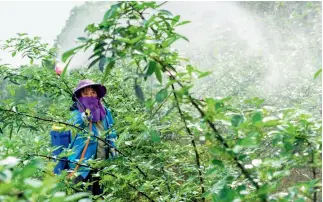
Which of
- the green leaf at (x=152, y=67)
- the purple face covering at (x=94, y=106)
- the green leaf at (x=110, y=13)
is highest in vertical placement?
the green leaf at (x=110, y=13)

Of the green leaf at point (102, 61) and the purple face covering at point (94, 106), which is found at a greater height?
the green leaf at point (102, 61)

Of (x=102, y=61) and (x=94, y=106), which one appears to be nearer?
(x=102, y=61)

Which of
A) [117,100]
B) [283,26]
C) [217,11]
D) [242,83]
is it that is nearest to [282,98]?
[242,83]

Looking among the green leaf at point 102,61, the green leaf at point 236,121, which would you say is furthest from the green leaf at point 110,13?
the green leaf at point 236,121

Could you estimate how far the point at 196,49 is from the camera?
870 centimetres

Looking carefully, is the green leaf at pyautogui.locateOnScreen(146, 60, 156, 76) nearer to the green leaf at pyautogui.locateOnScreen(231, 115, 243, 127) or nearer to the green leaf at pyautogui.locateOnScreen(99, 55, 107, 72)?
the green leaf at pyautogui.locateOnScreen(99, 55, 107, 72)

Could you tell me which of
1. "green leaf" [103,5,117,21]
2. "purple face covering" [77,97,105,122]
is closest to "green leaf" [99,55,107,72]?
"green leaf" [103,5,117,21]

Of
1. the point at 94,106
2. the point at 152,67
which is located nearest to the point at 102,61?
the point at 152,67

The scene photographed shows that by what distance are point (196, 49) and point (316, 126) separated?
757cm

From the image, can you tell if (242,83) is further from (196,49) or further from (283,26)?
(196,49)

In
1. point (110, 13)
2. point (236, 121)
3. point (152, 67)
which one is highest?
point (110, 13)

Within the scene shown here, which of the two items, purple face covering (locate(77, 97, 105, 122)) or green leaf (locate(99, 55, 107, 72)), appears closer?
green leaf (locate(99, 55, 107, 72))

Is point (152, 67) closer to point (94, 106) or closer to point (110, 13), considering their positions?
point (110, 13)

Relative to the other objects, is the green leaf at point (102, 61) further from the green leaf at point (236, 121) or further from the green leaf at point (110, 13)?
the green leaf at point (236, 121)
